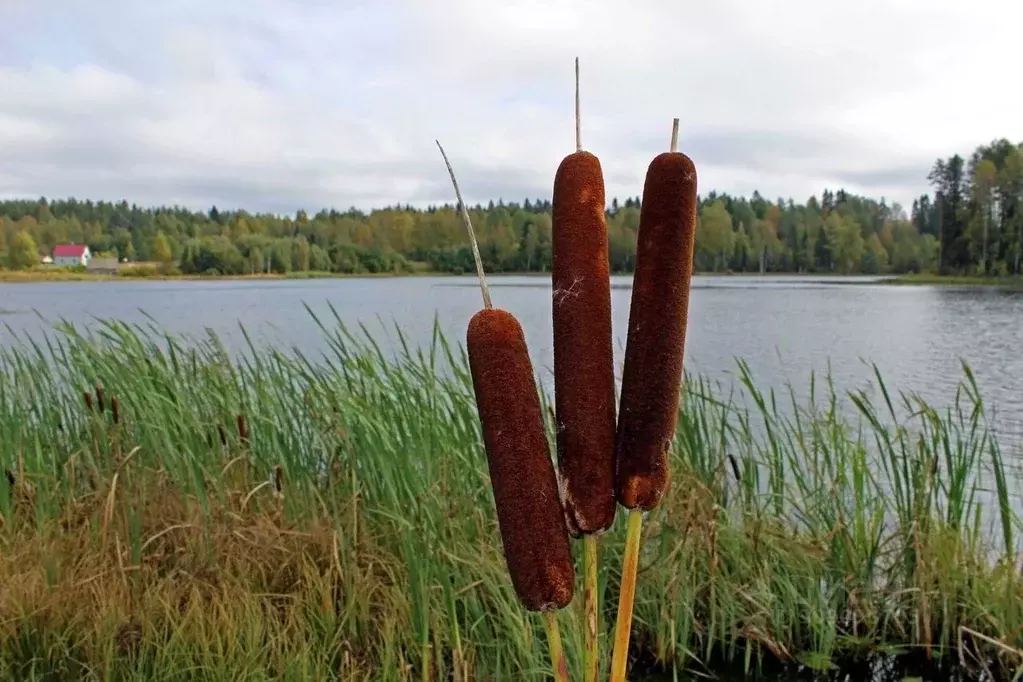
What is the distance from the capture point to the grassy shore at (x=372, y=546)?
3666 millimetres

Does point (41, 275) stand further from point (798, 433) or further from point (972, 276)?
point (798, 433)

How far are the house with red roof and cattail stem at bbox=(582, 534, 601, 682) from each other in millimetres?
128012

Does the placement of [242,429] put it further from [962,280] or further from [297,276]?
[297,276]

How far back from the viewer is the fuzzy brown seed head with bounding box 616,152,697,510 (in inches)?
51.5

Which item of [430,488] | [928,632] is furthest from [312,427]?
[928,632]

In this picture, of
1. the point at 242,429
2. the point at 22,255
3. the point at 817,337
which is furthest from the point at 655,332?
the point at 22,255

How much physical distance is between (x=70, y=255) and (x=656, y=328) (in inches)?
5313

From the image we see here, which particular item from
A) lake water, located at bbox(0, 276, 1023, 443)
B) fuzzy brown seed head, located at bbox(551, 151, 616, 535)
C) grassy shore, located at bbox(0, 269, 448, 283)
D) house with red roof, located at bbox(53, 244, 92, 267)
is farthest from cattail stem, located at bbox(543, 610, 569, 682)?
house with red roof, located at bbox(53, 244, 92, 267)

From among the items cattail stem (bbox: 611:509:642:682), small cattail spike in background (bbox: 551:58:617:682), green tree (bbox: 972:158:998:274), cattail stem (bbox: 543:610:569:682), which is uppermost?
green tree (bbox: 972:158:998:274)

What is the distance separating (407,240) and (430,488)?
332 ft

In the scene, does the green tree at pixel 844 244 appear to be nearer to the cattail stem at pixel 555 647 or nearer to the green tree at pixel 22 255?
the green tree at pixel 22 255

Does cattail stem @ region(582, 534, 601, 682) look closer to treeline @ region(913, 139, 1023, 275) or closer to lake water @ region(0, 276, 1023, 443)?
lake water @ region(0, 276, 1023, 443)

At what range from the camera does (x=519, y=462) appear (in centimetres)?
131

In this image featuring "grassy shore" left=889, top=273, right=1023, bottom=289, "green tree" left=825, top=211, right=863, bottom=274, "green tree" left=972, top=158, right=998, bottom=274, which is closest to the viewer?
"grassy shore" left=889, top=273, right=1023, bottom=289
